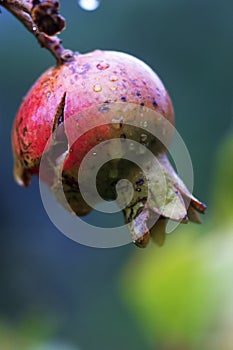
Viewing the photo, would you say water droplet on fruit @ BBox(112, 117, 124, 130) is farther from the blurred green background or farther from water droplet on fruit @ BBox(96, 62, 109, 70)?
the blurred green background

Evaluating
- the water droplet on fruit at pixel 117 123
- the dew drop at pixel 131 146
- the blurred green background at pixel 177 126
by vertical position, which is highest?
the water droplet on fruit at pixel 117 123

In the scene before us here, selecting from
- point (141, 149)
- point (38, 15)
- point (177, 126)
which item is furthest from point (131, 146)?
point (177, 126)

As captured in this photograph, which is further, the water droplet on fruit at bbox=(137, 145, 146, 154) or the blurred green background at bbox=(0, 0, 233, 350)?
the blurred green background at bbox=(0, 0, 233, 350)

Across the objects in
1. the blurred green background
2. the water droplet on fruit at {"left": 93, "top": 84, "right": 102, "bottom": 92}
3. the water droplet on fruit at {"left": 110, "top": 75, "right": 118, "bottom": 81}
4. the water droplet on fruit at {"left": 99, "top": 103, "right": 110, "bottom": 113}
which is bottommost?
the blurred green background

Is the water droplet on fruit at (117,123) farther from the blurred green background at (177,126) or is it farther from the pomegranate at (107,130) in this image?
the blurred green background at (177,126)

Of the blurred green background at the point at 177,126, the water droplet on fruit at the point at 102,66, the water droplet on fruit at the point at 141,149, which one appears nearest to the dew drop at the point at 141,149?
the water droplet on fruit at the point at 141,149

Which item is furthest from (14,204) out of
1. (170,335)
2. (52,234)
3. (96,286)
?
(170,335)

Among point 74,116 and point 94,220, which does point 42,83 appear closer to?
point 74,116

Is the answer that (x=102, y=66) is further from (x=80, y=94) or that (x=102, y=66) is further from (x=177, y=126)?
(x=177, y=126)

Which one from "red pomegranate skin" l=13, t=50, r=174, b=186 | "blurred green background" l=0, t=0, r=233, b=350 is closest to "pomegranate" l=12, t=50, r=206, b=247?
"red pomegranate skin" l=13, t=50, r=174, b=186
